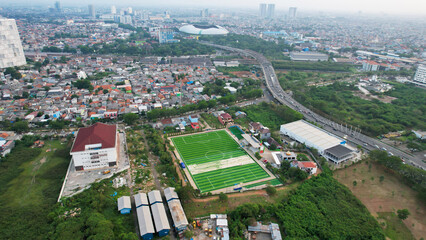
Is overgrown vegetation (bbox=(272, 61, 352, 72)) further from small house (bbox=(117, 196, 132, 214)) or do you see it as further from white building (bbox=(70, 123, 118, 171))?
small house (bbox=(117, 196, 132, 214))

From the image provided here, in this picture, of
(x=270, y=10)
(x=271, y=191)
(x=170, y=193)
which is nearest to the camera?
(x=170, y=193)

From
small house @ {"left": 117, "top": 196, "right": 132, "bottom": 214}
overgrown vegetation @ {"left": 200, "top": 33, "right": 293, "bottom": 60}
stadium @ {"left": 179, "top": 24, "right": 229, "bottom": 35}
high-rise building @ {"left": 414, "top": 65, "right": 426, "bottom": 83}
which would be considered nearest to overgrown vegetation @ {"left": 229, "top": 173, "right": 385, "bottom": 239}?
small house @ {"left": 117, "top": 196, "right": 132, "bottom": 214}

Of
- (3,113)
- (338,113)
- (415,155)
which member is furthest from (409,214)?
(3,113)

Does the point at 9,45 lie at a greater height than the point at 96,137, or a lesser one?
greater

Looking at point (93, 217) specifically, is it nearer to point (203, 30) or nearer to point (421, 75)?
point (421, 75)

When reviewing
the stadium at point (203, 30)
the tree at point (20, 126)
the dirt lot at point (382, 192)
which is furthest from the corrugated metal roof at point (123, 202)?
the stadium at point (203, 30)

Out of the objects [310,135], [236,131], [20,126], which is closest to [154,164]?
[236,131]
